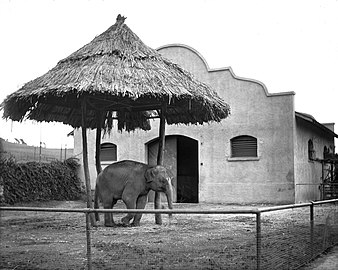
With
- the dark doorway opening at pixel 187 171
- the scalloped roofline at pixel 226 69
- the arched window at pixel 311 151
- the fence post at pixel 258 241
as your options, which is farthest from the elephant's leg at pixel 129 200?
the arched window at pixel 311 151

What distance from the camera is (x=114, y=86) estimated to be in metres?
10.8

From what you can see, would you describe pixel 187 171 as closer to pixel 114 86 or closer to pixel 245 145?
pixel 245 145

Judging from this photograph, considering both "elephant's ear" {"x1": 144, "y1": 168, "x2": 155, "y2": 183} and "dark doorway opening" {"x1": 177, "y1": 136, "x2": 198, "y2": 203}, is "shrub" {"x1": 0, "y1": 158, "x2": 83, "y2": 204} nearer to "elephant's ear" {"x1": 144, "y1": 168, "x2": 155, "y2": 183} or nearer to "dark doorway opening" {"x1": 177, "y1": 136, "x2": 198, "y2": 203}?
"dark doorway opening" {"x1": 177, "y1": 136, "x2": 198, "y2": 203}

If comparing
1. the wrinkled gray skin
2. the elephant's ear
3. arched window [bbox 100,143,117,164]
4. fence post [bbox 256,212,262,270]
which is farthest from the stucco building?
fence post [bbox 256,212,262,270]

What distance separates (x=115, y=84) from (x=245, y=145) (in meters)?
10.5

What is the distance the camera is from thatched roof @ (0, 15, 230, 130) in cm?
1088

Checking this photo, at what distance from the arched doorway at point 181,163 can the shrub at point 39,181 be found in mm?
3484

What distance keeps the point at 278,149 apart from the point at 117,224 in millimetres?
9860

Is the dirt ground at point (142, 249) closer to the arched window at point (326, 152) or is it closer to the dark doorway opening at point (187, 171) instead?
the dark doorway opening at point (187, 171)

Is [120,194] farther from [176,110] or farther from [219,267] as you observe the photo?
[219,267]

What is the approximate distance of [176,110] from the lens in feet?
47.0

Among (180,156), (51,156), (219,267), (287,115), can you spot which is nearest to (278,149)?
(287,115)

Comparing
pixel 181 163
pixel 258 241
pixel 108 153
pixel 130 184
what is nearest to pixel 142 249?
pixel 258 241

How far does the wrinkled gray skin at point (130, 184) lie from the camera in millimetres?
11461
